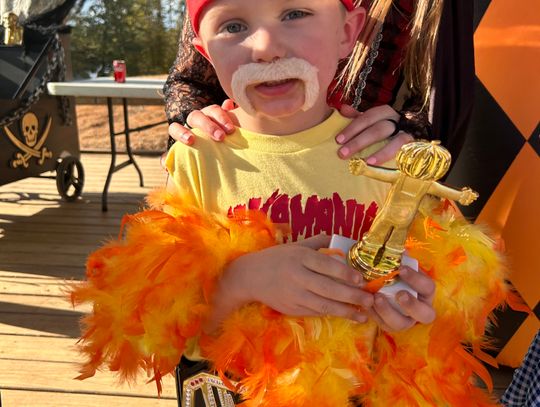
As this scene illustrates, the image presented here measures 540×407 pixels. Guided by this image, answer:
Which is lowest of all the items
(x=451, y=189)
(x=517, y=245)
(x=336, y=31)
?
(x=517, y=245)

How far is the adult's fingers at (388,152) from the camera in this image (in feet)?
2.87

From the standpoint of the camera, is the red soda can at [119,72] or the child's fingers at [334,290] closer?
the child's fingers at [334,290]

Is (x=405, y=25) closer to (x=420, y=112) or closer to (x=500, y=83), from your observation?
(x=420, y=112)

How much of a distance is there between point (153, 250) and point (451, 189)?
1.38 feet

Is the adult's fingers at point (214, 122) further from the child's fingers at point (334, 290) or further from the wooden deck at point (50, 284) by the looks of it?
the wooden deck at point (50, 284)

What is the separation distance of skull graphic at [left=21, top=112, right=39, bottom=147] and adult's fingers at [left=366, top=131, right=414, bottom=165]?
2.91m

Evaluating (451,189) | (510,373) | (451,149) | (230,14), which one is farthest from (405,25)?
(510,373)

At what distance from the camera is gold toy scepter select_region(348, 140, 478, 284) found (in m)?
0.57

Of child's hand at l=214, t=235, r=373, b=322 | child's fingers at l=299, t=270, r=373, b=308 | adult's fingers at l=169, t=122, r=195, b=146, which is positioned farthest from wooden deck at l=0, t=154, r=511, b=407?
child's fingers at l=299, t=270, r=373, b=308

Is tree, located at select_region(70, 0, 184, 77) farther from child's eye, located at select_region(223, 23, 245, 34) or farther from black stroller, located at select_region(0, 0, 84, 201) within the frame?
child's eye, located at select_region(223, 23, 245, 34)

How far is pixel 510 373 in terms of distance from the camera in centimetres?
180

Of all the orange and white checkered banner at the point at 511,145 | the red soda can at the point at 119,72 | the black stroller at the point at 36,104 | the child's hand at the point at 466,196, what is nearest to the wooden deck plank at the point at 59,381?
the orange and white checkered banner at the point at 511,145

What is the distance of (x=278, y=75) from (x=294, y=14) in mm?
94

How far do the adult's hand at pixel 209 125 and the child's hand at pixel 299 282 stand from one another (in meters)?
0.22
